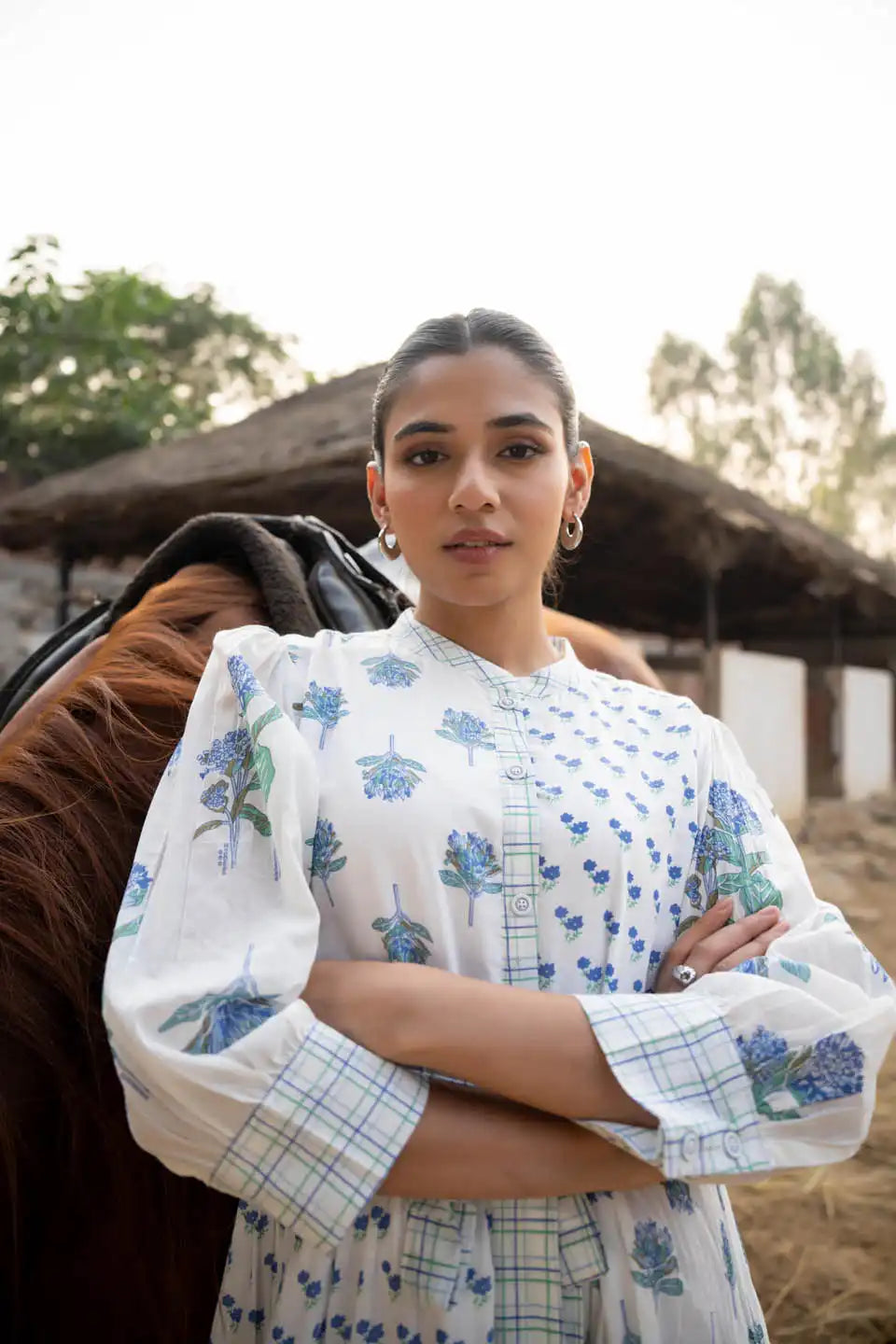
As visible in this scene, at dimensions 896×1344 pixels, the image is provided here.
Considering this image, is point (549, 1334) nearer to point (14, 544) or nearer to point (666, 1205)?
point (666, 1205)

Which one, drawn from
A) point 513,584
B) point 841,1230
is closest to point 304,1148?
point 513,584

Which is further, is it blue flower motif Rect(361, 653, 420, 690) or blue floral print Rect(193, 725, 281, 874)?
blue flower motif Rect(361, 653, 420, 690)

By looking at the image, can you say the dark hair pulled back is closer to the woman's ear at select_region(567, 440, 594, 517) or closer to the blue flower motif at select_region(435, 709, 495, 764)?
the woman's ear at select_region(567, 440, 594, 517)

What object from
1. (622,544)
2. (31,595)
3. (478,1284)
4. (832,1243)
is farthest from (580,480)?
(31,595)

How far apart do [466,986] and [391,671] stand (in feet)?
1.01

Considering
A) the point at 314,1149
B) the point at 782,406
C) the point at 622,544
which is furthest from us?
the point at 782,406

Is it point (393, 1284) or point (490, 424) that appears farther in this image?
point (490, 424)

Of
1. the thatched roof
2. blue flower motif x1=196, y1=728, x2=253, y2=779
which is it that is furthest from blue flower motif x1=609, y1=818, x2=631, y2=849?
the thatched roof

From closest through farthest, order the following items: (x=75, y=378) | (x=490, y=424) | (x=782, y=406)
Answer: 1. (x=490, y=424)
2. (x=75, y=378)
3. (x=782, y=406)

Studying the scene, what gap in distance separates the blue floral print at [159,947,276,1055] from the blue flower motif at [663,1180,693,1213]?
1.25 ft

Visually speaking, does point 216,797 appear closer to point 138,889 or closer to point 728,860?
point 138,889

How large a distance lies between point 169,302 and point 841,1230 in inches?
406

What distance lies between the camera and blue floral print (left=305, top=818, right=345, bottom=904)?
0.82m

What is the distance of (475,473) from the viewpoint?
2.96ft
